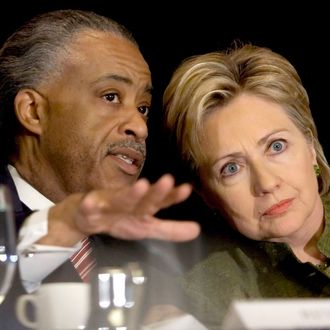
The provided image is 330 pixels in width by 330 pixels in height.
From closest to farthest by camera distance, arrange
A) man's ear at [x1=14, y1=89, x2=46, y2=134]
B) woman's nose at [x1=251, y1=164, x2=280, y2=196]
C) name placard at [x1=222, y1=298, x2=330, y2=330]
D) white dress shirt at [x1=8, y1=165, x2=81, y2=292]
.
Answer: name placard at [x1=222, y1=298, x2=330, y2=330] → white dress shirt at [x1=8, y1=165, x2=81, y2=292] → woman's nose at [x1=251, y1=164, x2=280, y2=196] → man's ear at [x1=14, y1=89, x2=46, y2=134]

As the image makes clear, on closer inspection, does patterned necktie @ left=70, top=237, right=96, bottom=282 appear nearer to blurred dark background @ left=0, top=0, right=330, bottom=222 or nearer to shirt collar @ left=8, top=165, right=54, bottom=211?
shirt collar @ left=8, top=165, right=54, bottom=211

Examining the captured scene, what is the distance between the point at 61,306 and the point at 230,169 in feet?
1.69

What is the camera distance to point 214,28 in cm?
145

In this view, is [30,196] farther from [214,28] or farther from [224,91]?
[214,28]

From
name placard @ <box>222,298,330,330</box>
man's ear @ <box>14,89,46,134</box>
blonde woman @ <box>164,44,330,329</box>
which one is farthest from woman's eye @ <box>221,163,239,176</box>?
name placard @ <box>222,298,330,330</box>

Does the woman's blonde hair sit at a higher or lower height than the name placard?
lower

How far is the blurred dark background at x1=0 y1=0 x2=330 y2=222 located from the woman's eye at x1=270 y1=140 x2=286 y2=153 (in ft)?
1.36

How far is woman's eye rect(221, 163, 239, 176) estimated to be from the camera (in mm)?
1027

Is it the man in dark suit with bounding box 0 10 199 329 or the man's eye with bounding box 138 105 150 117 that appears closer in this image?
the man in dark suit with bounding box 0 10 199 329

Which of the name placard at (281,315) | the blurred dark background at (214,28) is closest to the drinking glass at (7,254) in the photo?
the name placard at (281,315)

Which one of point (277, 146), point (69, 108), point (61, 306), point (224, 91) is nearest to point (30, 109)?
point (69, 108)

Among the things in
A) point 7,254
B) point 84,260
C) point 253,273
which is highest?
point 7,254

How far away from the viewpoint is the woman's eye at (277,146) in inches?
39.6

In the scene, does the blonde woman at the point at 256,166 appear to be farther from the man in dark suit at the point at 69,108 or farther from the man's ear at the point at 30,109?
the man's ear at the point at 30,109
